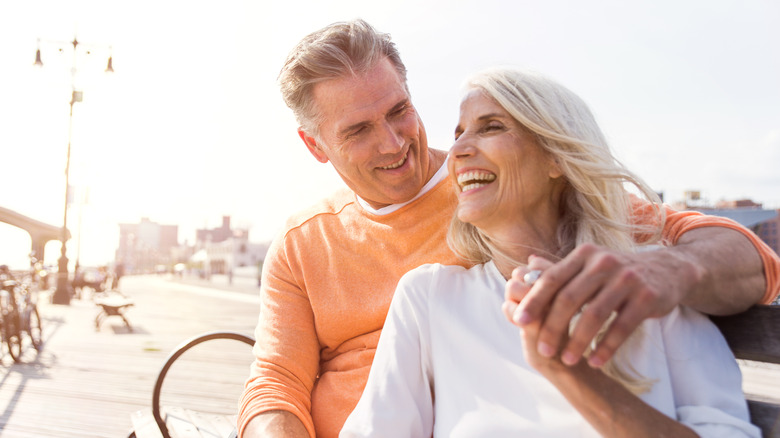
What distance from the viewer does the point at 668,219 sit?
1622 mm

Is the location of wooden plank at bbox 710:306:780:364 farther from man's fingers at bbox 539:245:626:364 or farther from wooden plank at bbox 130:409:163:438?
wooden plank at bbox 130:409:163:438

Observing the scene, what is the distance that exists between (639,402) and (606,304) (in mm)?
333

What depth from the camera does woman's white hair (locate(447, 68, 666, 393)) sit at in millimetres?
1566

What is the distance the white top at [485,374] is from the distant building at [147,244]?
112m

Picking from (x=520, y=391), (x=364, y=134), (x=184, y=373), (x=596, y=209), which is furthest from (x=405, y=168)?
(x=184, y=373)

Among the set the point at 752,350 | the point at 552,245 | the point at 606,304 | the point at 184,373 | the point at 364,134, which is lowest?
the point at 184,373

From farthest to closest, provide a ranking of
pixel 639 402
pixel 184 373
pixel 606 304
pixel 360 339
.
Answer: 1. pixel 184 373
2. pixel 360 339
3. pixel 639 402
4. pixel 606 304

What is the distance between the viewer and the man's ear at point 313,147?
2598 mm

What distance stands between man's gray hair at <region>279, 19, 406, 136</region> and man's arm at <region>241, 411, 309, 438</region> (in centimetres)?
117

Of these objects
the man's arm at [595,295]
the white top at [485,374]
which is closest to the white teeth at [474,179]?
the white top at [485,374]

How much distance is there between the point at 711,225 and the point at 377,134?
126 cm

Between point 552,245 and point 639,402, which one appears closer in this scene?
point 639,402

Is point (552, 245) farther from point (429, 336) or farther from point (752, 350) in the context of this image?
→ point (752, 350)

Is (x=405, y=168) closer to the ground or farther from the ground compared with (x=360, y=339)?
farther from the ground
